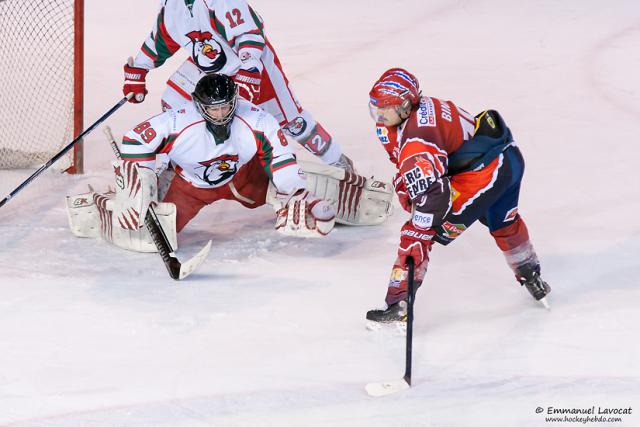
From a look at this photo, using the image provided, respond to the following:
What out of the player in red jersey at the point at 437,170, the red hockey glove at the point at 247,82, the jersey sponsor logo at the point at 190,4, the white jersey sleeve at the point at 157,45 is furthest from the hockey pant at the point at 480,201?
the white jersey sleeve at the point at 157,45

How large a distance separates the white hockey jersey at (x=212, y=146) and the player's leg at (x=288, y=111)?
530mm

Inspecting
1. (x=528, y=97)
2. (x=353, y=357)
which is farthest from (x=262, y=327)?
(x=528, y=97)

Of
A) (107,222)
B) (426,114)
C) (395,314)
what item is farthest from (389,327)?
(107,222)

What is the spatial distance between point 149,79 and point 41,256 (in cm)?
263

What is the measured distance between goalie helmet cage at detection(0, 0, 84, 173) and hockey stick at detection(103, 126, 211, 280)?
1.27 m

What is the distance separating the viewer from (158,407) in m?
3.09

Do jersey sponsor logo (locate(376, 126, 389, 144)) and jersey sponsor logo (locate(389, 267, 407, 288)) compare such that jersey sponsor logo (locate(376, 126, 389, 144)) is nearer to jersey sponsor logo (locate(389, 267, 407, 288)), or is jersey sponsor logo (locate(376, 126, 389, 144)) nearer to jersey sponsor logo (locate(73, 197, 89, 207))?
jersey sponsor logo (locate(389, 267, 407, 288))

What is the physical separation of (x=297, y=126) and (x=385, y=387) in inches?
76.9

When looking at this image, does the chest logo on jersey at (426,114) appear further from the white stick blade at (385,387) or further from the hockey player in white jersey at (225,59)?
the hockey player in white jersey at (225,59)

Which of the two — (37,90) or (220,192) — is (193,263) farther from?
(37,90)

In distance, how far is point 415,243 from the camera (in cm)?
344

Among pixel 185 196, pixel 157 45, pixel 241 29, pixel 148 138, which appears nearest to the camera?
pixel 148 138

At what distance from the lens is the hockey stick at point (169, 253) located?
157 inches

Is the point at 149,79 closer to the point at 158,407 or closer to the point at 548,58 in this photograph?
the point at 548,58
